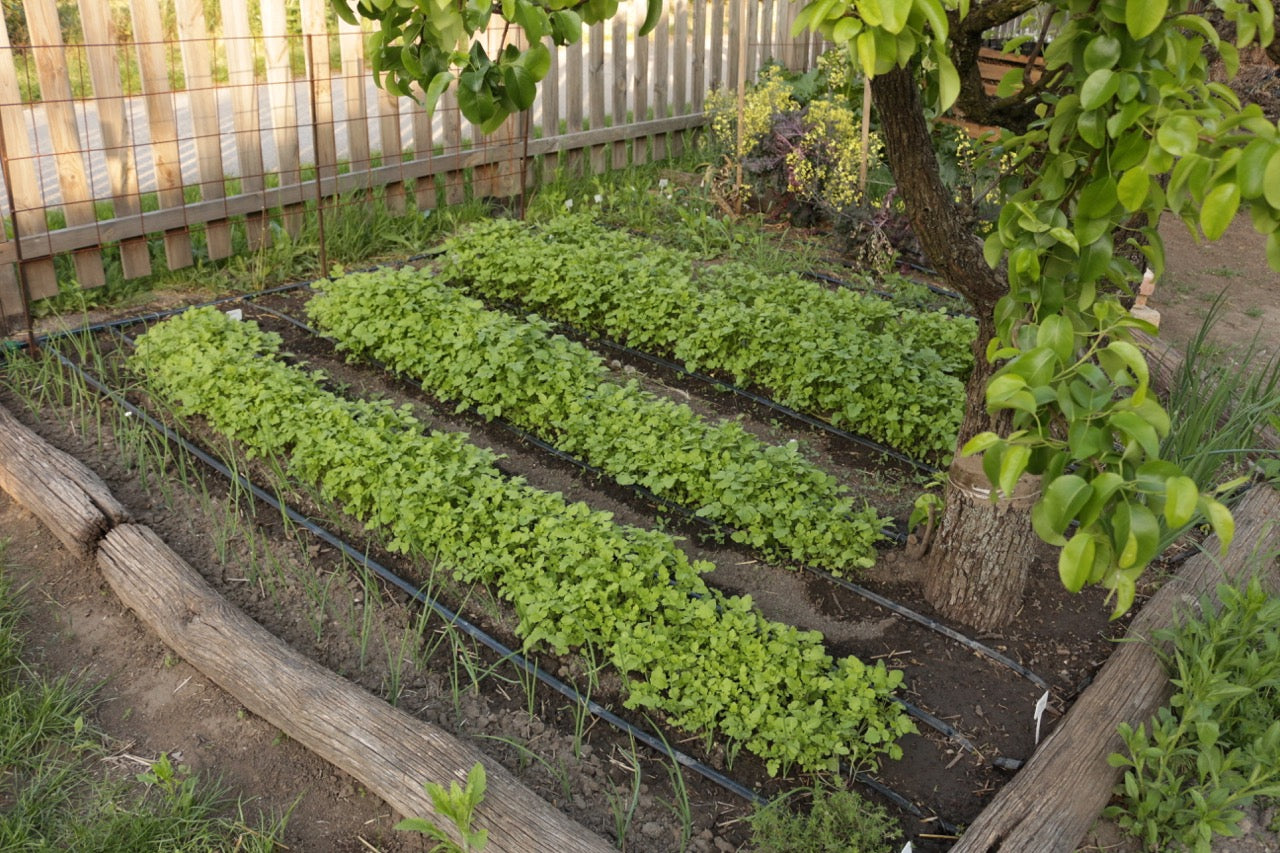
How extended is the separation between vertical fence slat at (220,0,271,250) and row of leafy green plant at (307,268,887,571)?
1043 mm

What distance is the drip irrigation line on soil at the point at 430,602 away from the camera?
305 cm

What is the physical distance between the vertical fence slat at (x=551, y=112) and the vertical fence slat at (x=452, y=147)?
0.63 meters

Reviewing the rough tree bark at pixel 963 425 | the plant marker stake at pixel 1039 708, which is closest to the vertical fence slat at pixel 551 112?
the rough tree bark at pixel 963 425

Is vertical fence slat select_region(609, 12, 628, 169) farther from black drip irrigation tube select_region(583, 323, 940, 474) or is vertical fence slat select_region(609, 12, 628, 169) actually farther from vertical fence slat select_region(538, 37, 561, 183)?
black drip irrigation tube select_region(583, 323, 940, 474)

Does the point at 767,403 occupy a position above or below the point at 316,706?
above

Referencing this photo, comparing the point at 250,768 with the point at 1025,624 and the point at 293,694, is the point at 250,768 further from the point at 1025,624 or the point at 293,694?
the point at 1025,624

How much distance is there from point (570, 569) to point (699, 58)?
20.6ft

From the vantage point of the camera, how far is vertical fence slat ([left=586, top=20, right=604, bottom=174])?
776 cm

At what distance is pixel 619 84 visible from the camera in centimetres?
805

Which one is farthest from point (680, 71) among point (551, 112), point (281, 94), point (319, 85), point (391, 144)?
point (281, 94)

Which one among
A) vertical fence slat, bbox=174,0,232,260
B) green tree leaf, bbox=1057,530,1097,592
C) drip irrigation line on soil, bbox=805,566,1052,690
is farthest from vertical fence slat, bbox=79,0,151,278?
green tree leaf, bbox=1057,530,1097,592

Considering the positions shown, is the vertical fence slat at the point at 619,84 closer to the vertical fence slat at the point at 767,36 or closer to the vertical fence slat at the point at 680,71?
the vertical fence slat at the point at 680,71

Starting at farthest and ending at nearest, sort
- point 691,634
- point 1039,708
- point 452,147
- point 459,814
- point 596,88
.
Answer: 1. point 596,88
2. point 452,147
3. point 691,634
4. point 1039,708
5. point 459,814

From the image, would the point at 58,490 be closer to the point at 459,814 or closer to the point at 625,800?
the point at 459,814
